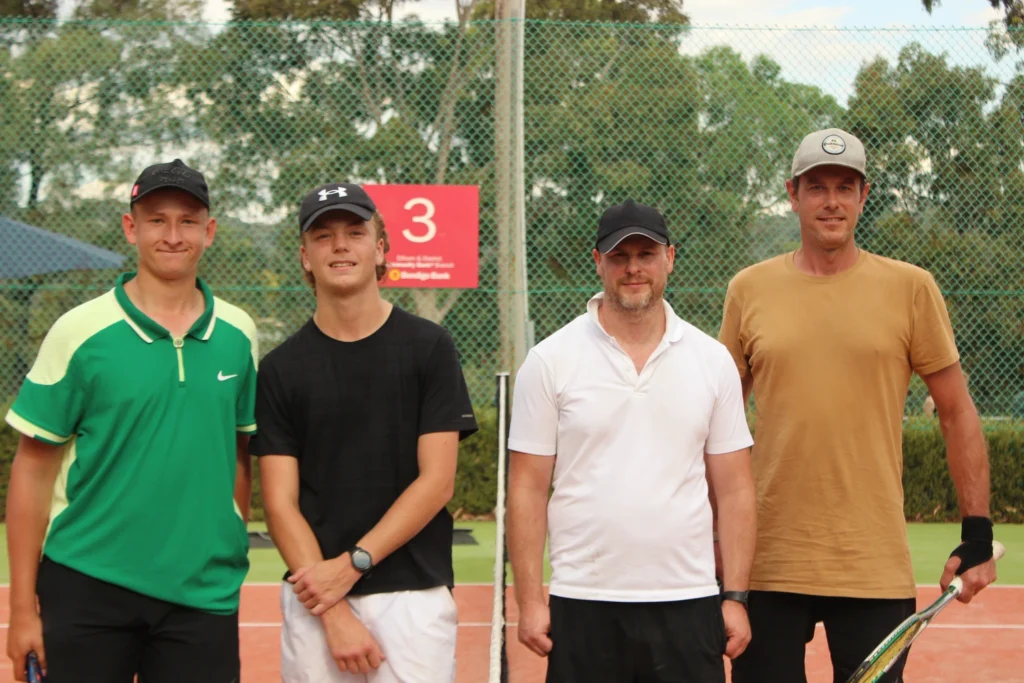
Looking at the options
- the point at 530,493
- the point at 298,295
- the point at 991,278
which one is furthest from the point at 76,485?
the point at 991,278

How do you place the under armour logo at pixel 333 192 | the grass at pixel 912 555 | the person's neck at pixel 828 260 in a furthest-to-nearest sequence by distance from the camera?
the grass at pixel 912 555 < the person's neck at pixel 828 260 < the under armour logo at pixel 333 192

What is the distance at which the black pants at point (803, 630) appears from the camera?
3.28m

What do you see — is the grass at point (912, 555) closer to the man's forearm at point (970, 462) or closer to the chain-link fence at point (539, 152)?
the chain-link fence at point (539, 152)

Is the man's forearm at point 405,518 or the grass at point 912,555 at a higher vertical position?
the man's forearm at point 405,518

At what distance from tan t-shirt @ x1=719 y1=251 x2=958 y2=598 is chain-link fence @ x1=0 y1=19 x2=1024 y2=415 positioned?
5.81 meters

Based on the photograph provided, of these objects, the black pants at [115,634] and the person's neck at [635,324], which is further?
the person's neck at [635,324]

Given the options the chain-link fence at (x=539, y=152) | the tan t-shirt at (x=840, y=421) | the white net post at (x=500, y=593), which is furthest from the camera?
the chain-link fence at (x=539, y=152)

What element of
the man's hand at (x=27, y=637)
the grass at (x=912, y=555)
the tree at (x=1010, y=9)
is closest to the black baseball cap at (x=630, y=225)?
the man's hand at (x=27, y=637)

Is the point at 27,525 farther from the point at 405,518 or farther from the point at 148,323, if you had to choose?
the point at 405,518

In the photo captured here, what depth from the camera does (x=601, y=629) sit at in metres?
2.92

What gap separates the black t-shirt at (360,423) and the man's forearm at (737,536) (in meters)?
0.69

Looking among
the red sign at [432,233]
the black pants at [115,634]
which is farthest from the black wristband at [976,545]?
the red sign at [432,233]

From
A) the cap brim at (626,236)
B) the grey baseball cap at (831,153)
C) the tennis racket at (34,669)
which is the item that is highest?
the grey baseball cap at (831,153)

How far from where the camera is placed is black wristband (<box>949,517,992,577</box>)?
3.33 m
